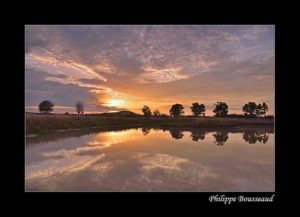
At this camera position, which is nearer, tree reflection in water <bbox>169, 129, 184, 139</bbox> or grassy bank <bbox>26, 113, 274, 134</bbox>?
tree reflection in water <bbox>169, 129, 184, 139</bbox>

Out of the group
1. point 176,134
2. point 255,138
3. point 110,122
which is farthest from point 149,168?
point 110,122

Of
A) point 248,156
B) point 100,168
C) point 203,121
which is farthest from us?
point 203,121

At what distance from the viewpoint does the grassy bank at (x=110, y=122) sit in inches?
640

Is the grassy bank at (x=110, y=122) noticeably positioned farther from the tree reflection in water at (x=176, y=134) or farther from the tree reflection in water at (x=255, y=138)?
the tree reflection in water at (x=176, y=134)

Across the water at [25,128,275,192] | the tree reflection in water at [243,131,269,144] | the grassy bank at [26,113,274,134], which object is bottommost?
the water at [25,128,275,192]

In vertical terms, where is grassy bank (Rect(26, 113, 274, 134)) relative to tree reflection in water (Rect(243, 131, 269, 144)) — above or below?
above

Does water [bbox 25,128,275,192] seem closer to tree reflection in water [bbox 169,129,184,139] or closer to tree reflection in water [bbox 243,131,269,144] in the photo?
tree reflection in water [bbox 243,131,269,144]

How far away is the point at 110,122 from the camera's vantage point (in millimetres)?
26422

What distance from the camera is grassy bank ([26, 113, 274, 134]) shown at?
1626 centimetres

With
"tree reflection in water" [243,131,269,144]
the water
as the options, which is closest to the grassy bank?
"tree reflection in water" [243,131,269,144]
